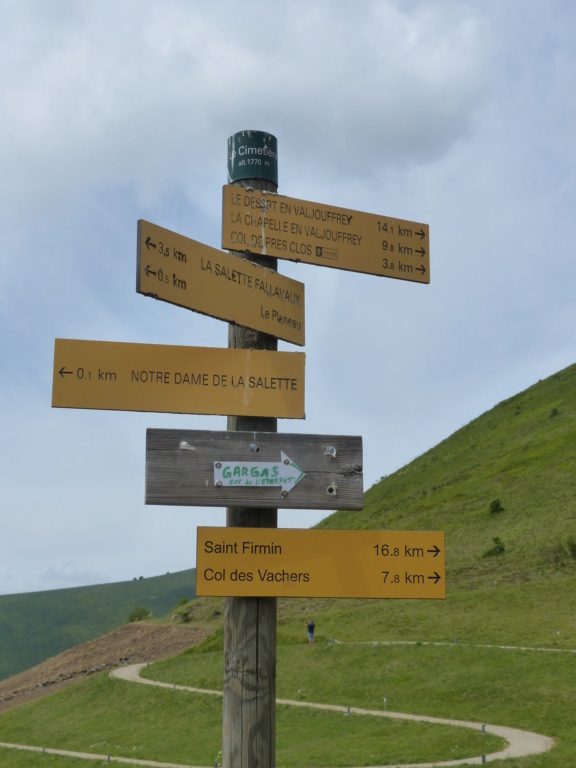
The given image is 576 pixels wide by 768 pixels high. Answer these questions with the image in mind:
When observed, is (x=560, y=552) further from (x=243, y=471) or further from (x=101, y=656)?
(x=243, y=471)

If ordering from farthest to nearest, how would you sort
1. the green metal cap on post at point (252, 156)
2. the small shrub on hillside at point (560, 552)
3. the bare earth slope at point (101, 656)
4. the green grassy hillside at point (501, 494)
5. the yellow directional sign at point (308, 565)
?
the green grassy hillside at point (501, 494) → the small shrub on hillside at point (560, 552) → the bare earth slope at point (101, 656) → the green metal cap on post at point (252, 156) → the yellow directional sign at point (308, 565)

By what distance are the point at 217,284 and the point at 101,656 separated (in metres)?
44.8

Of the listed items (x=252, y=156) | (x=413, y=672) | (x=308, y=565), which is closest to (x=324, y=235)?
(x=252, y=156)

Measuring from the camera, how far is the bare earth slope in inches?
1726

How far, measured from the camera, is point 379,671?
31453 millimetres

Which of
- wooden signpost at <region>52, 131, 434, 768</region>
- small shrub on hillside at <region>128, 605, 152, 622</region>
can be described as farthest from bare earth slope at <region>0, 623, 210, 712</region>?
wooden signpost at <region>52, 131, 434, 768</region>

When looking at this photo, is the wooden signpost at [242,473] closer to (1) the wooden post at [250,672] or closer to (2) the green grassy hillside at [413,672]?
(1) the wooden post at [250,672]

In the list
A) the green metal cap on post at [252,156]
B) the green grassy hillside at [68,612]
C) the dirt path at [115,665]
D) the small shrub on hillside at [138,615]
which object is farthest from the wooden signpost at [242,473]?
the green grassy hillside at [68,612]

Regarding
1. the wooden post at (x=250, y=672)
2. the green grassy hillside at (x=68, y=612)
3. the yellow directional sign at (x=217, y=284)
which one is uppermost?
the yellow directional sign at (x=217, y=284)

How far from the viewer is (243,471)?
230 inches

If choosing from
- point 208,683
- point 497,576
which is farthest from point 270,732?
point 497,576

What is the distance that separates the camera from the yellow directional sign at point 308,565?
569 centimetres

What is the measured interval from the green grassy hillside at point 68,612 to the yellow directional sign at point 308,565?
103 meters

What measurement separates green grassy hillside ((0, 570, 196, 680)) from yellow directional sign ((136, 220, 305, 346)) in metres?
103
